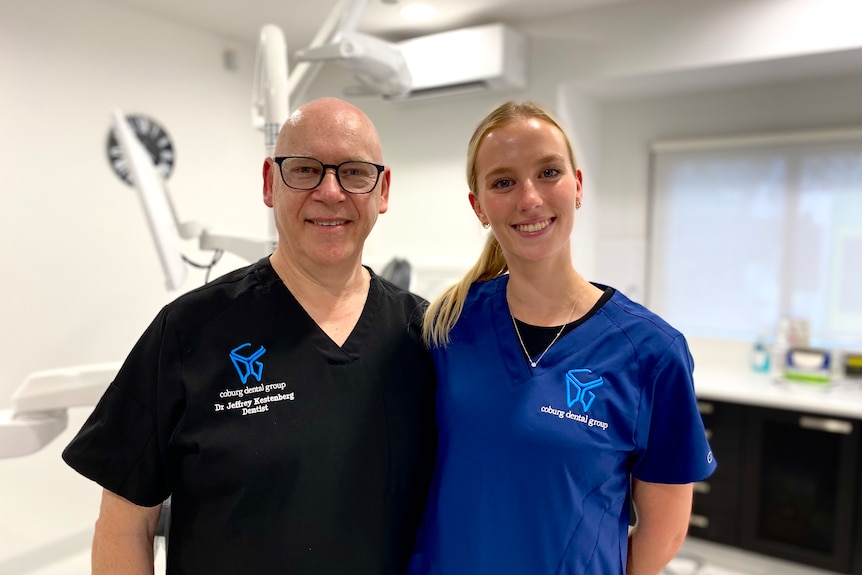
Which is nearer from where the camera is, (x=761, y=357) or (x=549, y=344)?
(x=549, y=344)

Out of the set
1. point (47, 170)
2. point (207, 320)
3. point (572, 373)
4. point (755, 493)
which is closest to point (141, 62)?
point (47, 170)

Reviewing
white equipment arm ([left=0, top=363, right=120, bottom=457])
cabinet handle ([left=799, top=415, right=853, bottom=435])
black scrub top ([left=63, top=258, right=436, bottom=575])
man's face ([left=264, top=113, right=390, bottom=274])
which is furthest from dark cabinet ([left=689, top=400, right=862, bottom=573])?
white equipment arm ([left=0, top=363, right=120, bottom=457])

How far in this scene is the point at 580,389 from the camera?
40.5 inches

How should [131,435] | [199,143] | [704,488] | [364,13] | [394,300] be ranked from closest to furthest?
[131,435] < [394,300] < [704,488] < [364,13] < [199,143]

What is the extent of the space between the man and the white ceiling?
2092 millimetres

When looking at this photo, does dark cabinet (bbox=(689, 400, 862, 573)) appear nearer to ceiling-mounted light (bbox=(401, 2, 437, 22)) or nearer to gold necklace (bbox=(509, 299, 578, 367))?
gold necklace (bbox=(509, 299, 578, 367))

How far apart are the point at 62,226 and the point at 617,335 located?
267 cm

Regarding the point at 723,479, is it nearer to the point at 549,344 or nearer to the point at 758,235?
the point at 758,235

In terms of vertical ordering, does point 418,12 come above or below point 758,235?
above

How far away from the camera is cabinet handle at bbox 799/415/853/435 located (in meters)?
2.45

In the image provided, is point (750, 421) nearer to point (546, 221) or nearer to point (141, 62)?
point (546, 221)

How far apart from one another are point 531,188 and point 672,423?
0.45 meters

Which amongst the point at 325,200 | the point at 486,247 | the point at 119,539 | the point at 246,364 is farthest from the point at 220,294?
the point at 486,247

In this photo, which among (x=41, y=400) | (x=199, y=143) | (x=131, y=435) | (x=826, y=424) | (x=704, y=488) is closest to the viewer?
(x=131, y=435)
